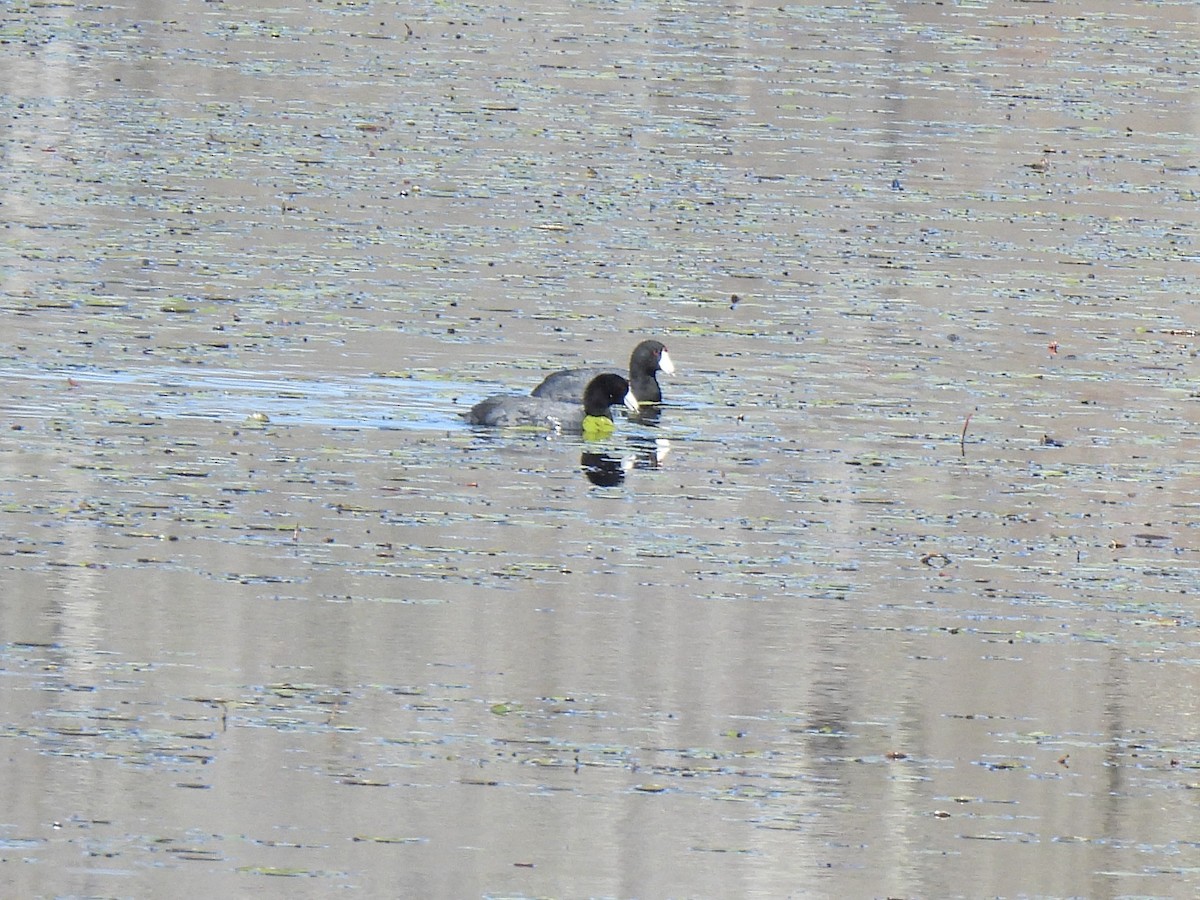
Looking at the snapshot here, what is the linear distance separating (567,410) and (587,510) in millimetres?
2058

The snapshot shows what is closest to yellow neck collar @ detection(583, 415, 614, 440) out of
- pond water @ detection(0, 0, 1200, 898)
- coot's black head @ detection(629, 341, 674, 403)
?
pond water @ detection(0, 0, 1200, 898)

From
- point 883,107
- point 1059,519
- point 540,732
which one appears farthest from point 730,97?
point 540,732

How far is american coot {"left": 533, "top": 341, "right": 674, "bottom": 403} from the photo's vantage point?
15.5m

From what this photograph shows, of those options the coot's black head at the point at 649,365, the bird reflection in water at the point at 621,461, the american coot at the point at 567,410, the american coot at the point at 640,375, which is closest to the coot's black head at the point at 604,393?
the american coot at the point at 567,410

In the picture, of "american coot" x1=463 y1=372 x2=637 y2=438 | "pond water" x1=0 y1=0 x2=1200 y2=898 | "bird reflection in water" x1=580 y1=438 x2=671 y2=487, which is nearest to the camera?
"pond water" x1=0 y1=0 x2=1200 y2=898

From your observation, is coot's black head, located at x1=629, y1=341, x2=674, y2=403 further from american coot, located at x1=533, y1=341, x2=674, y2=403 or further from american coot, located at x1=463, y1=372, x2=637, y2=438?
american coot, located at x1=463, y1=372, x2=637, y2=438

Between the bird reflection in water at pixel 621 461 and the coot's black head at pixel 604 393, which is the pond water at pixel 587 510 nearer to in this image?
the bird reflection in water at pixel 621 461

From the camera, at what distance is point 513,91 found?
29828 millimetres

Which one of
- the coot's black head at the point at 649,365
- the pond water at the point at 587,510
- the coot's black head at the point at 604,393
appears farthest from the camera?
the coot's black head at the point at 649,365

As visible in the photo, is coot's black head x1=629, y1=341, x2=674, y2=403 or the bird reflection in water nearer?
the bird reflection in water

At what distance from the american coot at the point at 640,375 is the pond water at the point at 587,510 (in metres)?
0.32

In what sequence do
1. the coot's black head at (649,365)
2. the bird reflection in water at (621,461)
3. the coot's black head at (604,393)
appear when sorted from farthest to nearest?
A: 1. the coot's black head at (649,365)
2. the coot's black head at (604,393)
3. the bird reflection in water at (621,461)

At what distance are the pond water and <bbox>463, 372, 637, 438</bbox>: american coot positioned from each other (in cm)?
17

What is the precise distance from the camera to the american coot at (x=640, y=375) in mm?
15469
